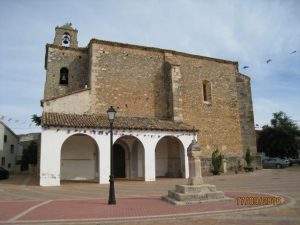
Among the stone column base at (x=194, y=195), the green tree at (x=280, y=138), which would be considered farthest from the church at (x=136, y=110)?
the green tree at (x=280, y=138)

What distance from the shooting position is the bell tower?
26.6 metres

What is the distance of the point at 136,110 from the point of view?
2489 cm

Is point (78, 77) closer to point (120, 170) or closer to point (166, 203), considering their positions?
point (120, 170)

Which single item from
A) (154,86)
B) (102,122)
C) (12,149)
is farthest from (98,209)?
(12,149)

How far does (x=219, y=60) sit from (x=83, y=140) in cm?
1425

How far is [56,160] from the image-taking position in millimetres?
18484

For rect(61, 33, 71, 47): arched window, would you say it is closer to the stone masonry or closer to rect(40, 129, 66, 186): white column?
the stone masonry

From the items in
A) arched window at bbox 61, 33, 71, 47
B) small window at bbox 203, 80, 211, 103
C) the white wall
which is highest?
arched window at bbox 61, 33, 71, 47

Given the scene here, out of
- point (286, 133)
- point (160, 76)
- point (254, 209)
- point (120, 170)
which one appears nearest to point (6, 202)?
point (254, 209)

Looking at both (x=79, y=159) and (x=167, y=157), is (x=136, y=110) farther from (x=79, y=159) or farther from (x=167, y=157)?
(x=79, y=159)

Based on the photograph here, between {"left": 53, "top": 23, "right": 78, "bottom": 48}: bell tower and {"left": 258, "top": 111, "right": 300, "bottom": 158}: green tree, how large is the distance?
1131 inches

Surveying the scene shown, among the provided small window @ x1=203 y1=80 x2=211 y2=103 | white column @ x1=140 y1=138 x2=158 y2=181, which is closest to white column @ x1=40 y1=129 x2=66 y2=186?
white column @ x1=140 y1=138 x2=158 y2=181

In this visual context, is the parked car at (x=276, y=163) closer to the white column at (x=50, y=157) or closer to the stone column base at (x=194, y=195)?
the white column at (x=50, y=157)

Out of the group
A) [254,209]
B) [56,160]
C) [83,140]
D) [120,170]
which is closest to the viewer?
[254,209]
